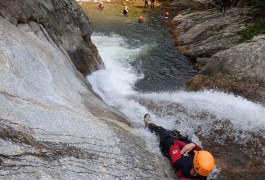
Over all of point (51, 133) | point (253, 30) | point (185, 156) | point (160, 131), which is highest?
point (51, 133)

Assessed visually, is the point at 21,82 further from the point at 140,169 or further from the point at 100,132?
the point at 140,169

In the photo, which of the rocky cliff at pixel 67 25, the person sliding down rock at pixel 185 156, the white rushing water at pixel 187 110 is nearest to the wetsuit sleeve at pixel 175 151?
the person sliding down rock at pixel 185 156

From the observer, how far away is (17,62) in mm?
6895

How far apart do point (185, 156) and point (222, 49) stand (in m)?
14.3

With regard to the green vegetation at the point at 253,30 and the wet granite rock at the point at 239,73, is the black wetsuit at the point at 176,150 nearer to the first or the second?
the wet granite rock at the point at 239,73

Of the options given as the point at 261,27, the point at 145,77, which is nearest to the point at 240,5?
the point at 261,27

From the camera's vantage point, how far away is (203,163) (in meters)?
6.43

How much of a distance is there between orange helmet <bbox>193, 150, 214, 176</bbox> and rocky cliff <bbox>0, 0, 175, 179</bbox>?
3.00 ft

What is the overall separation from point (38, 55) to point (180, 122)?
581 cm

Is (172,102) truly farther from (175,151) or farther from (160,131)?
(175,151)

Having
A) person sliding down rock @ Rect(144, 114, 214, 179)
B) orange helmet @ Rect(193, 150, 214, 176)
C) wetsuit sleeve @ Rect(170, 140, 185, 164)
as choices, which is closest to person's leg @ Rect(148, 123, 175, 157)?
person sliding down rock @ Rect(144, 114, 214, 179)

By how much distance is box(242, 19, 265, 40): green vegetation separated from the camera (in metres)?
18.9

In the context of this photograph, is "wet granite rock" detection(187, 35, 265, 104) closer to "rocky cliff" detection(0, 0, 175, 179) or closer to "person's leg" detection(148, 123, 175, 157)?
"person's leg" detection(148, 123, 175, 157)

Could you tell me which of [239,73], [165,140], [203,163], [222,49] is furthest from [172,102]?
[222,49]
